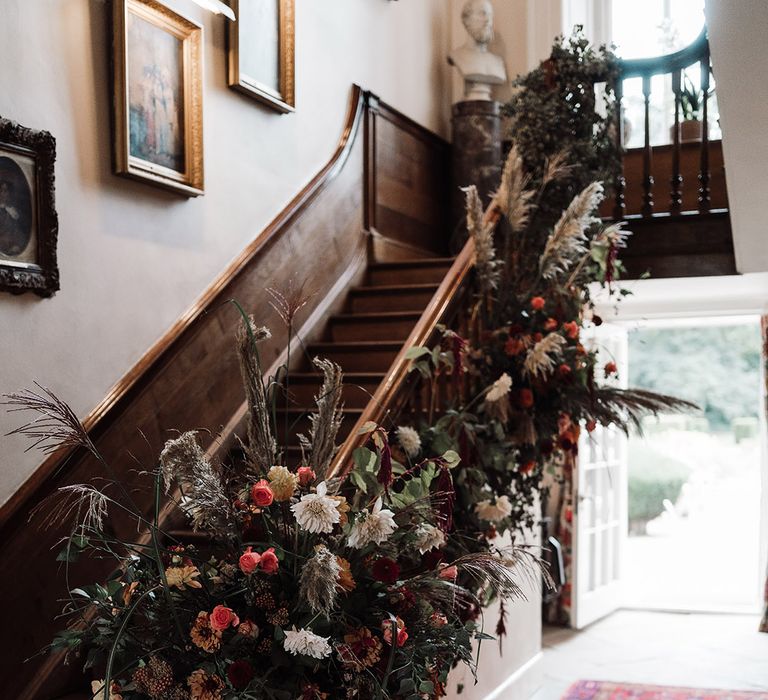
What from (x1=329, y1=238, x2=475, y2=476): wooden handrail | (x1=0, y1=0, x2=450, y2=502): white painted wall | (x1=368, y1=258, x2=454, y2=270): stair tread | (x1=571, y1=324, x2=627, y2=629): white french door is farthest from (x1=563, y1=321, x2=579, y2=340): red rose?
(x1=571, y1=324, x2=627, y2=629): white french door

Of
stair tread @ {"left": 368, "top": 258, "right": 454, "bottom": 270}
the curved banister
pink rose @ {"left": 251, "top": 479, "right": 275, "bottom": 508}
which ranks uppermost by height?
the curved banister

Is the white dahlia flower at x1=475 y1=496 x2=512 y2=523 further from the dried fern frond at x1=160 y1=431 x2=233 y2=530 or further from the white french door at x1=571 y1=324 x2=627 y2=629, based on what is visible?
the white french door at x1=571 y1=324 x2=627 y2=629

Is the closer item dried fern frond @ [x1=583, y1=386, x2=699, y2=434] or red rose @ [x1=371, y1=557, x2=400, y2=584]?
red rose @ [x1=371, y1=557, x2=400, y2=584]

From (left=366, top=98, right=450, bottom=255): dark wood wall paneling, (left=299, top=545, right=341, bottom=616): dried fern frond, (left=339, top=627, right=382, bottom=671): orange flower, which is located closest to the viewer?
(left=299, top=545, right=341, bottom=616): dried fern frond

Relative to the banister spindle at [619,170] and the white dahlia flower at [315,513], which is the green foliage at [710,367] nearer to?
the banister spindle at [619,170]

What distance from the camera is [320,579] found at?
1.76 metres

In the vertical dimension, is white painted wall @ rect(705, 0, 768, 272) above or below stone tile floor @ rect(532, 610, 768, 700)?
above

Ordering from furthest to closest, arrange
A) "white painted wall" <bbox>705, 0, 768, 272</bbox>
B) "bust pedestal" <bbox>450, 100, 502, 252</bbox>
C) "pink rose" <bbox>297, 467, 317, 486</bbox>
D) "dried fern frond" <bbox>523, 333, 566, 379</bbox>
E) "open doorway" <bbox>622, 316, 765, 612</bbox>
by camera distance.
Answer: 1. "open doorway" <bbox>622, 316, 765, 612</bbox>
2. "bust pedestal" <bbox>450, 100, 502, 252</bbox>
3. "dried fern frond" <bbox>523, 333, 566, 379</bbox>
4. "white painted wall" <bbox>705, 0, 768, 272</bbox>
5. "pink rose" <bbox>297, 467, 317, 486</bbox>

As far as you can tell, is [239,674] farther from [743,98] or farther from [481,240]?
[743,98]

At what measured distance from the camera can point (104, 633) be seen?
6.06 feet

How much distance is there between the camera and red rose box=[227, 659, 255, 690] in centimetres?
181

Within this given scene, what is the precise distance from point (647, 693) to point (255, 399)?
3.97 m

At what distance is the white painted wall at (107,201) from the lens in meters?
2.94

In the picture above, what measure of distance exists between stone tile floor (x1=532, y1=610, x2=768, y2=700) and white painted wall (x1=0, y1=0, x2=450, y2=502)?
3071 mm
